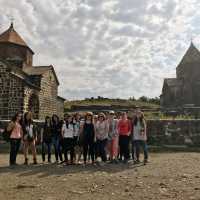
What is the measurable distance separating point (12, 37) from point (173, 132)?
28812 millimetres

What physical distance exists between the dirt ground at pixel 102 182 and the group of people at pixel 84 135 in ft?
2.64

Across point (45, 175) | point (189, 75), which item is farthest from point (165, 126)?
point (189, 75)

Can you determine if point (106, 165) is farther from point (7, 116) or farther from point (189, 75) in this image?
point (189, 75)

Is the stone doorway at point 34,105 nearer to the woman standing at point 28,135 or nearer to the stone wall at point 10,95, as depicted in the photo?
the stone wall at point 10,95

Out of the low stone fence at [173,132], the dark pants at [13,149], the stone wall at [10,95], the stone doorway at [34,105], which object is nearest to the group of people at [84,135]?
the dark pants at [13,149]

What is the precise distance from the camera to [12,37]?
40.8 meters

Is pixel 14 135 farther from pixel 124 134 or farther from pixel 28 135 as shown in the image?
pixel 124 134

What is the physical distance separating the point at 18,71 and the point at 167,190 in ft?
81.5

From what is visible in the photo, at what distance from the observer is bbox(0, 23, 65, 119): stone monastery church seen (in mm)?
27719

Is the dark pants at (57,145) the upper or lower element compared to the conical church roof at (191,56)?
lower

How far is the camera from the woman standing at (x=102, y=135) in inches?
460

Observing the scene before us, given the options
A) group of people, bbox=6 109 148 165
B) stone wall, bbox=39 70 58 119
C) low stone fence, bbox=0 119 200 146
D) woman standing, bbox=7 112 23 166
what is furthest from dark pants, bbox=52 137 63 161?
stone wall, bbox=39 70 58 119

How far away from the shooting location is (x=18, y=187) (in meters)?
7.63

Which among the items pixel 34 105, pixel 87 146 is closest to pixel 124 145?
pixel 87 146
